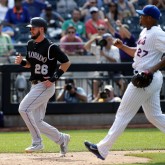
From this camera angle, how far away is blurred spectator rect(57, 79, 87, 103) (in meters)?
A: 14.5

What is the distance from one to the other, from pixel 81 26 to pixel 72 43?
2.13 m

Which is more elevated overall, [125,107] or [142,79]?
[142,79]

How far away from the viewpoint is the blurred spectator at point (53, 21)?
700 inches

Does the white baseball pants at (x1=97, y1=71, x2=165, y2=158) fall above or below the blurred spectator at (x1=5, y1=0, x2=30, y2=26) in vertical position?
above

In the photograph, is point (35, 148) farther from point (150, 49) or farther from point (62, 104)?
point (62, 104)

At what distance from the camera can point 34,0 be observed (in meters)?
18.5

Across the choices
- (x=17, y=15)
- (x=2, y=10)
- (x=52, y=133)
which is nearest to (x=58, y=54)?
(x=52, y=133)

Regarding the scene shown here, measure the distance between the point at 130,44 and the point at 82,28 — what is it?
9.11ft

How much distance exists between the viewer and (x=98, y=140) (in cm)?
1130

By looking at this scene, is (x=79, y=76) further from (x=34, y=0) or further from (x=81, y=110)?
(x=34, y=0)

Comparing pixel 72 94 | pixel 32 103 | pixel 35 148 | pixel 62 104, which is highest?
pixel 32 103

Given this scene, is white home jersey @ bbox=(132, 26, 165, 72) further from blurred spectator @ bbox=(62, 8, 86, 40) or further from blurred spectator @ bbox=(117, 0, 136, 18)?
blurred spectator @ bbox=(117, 0, 136, 18)

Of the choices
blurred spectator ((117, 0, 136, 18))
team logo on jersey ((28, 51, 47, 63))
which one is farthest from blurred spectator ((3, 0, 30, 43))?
team logo on jersey ((28, 51, 47, 63))

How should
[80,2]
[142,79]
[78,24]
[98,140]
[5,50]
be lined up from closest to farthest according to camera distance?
[142,79] → [98,140] → [5,50] → [78,24] → [80,2]
